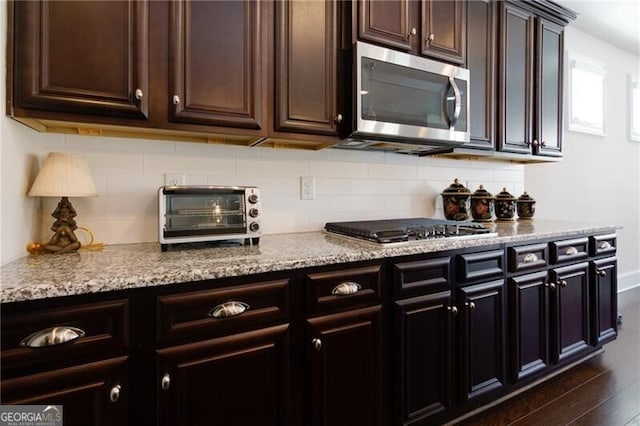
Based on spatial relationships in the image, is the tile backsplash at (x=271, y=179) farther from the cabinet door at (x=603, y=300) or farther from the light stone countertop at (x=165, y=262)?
the cabinet door at (x=603, y=300)

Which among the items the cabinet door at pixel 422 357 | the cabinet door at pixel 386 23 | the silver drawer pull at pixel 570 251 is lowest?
the cabinet door at pixel 422 357

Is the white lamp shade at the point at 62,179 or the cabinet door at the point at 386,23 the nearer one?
the white lamp shade at the point at 62,179

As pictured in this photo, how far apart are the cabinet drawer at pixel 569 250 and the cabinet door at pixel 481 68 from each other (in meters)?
0.71

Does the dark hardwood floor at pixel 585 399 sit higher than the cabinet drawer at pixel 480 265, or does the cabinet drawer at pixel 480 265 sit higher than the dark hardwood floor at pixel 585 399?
the cabinet drawer at pixel 480 265

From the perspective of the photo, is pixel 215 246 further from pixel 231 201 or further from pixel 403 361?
pixel 403 361

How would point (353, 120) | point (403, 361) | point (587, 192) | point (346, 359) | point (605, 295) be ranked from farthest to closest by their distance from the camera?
point (587, 192) → point (605, 295) → point (353, 120) → point (403, 361) → point (346, 359)

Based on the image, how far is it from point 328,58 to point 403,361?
1.40 metres

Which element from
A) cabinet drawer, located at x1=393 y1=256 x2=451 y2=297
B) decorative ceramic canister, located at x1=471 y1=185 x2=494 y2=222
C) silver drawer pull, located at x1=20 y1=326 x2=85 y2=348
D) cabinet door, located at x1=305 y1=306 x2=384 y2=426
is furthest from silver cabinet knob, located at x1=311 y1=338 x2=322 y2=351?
decorative ceramic canister, located at x1=471 y1=185 x2=494 y2=222

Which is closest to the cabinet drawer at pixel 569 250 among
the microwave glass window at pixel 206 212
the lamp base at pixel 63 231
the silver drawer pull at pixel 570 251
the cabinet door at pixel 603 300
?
the silver drawer pull at pixel 570 251

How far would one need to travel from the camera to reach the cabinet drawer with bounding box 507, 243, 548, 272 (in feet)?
5.79

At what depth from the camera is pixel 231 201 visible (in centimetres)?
146

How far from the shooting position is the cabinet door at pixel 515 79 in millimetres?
2180

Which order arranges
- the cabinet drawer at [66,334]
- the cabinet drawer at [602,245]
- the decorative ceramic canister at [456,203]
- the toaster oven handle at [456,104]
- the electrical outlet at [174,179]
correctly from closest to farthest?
1. the cabinet drawer at [66,334]
2. the electrical outlet at [174,179]
3. the toaster oven handle at [456,104]
4. the cabinet drawer at [602,245]
5. the decorative ceramic canister at [456,203]

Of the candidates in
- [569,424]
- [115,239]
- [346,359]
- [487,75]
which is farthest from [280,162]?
[569,424]
